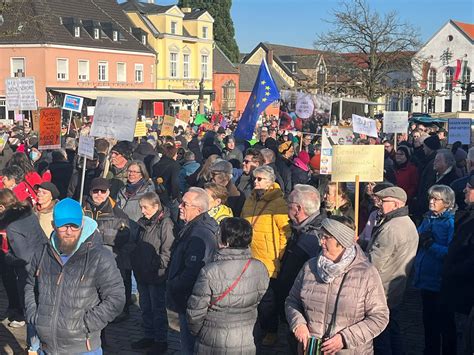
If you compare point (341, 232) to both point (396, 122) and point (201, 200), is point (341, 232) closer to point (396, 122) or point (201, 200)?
point (201, 200)

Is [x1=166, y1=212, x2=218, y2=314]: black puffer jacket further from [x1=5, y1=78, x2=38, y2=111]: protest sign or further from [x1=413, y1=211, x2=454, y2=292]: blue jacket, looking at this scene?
[x1=5, y1=78, x2=38, y2=111]: protest sign

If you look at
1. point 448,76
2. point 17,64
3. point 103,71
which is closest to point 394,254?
point 17,64

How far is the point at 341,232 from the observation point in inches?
161

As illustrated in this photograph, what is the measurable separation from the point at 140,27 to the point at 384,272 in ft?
156

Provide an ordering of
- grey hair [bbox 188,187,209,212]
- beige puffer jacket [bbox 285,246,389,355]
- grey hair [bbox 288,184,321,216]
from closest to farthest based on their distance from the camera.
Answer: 1. beige puffer jacket [bbox 285,246,389,355]
2. grey hair [bbox 188,187,209,212]
3. grey hair [bbox 288,184,321,216]

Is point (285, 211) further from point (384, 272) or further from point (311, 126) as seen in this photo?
point (311, 126)

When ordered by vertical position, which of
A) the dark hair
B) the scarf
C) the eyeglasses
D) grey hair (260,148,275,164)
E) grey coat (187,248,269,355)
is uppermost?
grey hair (260,148,275,164)

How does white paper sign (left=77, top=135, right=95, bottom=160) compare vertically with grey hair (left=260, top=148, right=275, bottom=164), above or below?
above

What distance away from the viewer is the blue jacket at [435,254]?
18.3 feet

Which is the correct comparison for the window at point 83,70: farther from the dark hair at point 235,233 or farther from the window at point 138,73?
the dark hair at point 235,233

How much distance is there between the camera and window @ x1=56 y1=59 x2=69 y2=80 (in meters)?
40.9

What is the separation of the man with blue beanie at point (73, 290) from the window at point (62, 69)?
3857cm

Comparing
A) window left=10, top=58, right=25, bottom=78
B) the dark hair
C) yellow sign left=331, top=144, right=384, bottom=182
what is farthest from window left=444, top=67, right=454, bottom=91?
the dark hair

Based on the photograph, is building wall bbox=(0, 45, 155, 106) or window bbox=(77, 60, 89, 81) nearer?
building wall bbox=(0, 45, 155, 106)
